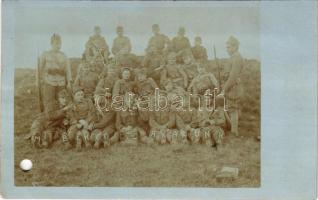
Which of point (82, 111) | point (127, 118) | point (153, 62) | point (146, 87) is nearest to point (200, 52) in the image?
point (153, 62)

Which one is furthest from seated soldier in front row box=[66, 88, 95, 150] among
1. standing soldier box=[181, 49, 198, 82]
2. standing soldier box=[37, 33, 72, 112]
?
standing soldier box=[181, 49, 198, 82]

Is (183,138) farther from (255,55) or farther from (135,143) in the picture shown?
(255,55)

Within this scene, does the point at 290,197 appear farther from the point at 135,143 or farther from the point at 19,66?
the point at 19,66

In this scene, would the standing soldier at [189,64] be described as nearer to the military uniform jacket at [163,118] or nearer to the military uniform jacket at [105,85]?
the military uniform jacket at [163,118]

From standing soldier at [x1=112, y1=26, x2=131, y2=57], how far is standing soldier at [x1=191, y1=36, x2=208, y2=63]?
1.47ft

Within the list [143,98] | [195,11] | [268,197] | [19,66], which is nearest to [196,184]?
[268,197]

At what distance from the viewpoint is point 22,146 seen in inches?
114

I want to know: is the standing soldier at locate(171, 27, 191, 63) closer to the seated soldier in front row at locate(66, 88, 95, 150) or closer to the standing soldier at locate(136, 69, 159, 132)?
the standing soldier at locate(136, 69, 159, 132)

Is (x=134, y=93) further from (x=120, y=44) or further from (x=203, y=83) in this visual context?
(x=203, y=83)

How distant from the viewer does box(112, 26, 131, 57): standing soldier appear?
9.48 feet

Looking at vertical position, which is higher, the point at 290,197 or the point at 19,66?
the point at 19,66

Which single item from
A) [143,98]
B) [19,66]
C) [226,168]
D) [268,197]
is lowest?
[268,197]

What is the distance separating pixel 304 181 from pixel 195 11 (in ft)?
4.49

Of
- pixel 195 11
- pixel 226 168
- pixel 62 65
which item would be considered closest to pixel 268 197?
pixel 226 168
